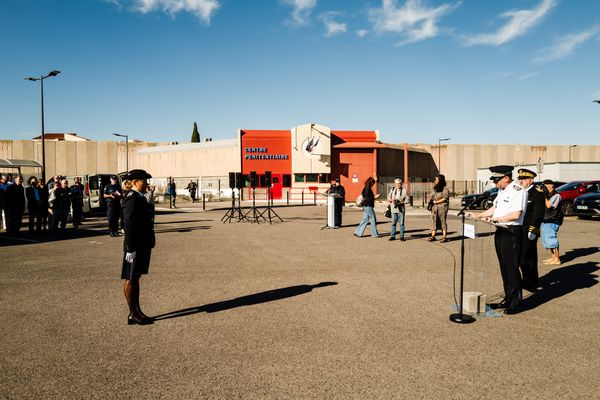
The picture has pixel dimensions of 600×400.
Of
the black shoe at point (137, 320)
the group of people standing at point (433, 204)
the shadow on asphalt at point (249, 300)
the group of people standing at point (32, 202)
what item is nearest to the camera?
the black shoe at point (137, 320)

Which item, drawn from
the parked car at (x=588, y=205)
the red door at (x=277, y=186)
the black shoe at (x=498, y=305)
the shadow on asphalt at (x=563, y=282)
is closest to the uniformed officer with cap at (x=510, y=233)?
the black shoe at (x=498, y=305)

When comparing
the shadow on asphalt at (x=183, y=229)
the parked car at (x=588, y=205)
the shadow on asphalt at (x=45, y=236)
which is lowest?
the shadow on asphalt at (x=183, y=229)

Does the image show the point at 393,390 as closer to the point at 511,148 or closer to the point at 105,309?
the point at 105,309

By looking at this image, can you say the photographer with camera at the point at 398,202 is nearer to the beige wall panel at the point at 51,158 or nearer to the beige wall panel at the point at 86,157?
the beige wall panel at the point at 86,157

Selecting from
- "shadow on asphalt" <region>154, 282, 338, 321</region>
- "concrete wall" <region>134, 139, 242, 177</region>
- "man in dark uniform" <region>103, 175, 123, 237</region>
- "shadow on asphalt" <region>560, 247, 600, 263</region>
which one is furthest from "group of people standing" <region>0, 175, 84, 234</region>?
"concrete wall" <region>134, 139, 242, 177</region>

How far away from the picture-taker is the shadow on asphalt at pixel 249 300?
18.9ft

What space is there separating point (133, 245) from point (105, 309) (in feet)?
4.60

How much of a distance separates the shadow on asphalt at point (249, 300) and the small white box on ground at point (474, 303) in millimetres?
2347

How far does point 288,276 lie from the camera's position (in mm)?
7973

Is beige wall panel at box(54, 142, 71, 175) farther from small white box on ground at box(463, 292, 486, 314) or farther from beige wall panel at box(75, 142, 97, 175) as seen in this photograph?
small white box on ground at box(463, 292, 486, 314)

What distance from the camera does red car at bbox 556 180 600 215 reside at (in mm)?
21625

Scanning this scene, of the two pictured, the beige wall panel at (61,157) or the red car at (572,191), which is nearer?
the red car at (572,191)

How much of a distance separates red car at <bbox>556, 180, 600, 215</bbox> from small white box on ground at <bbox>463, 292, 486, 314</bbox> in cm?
1922

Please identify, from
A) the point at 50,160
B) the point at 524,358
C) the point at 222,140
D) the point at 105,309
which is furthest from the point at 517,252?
the point at 50,160
